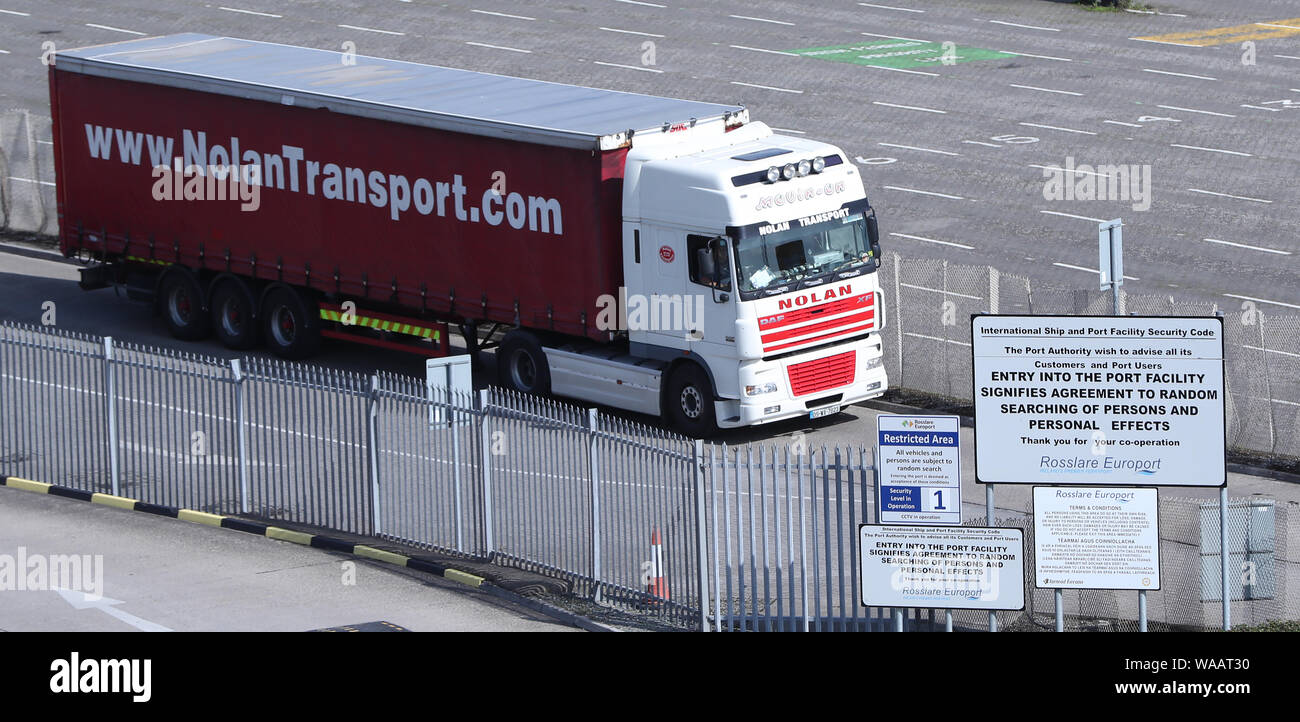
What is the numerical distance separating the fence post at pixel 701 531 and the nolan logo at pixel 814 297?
6940mm

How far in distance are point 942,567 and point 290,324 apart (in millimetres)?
14286

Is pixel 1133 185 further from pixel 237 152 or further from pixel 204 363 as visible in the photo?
pixel 204 363

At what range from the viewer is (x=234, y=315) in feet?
88.1

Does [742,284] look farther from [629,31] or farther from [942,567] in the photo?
[629,31]

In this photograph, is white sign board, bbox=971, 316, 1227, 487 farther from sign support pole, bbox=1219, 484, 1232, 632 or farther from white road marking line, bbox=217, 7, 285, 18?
white road marking line, bbox=217, 7, 285, 18

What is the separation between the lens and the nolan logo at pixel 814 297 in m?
22.0

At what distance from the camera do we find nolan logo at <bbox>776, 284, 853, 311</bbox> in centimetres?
2197

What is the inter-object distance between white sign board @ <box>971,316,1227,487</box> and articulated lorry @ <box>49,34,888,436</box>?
7.97 m

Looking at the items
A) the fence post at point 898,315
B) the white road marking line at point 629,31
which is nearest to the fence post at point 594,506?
the fence post at point 898,315

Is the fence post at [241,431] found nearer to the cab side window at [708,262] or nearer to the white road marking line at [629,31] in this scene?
the cab side window at [708,262]

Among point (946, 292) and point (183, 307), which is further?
point (183, 307)

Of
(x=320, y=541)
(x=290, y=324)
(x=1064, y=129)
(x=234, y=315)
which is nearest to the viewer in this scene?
(x=320, y=541)

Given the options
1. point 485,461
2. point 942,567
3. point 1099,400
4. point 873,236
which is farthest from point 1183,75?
point 942,567

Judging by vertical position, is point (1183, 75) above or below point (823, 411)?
above
